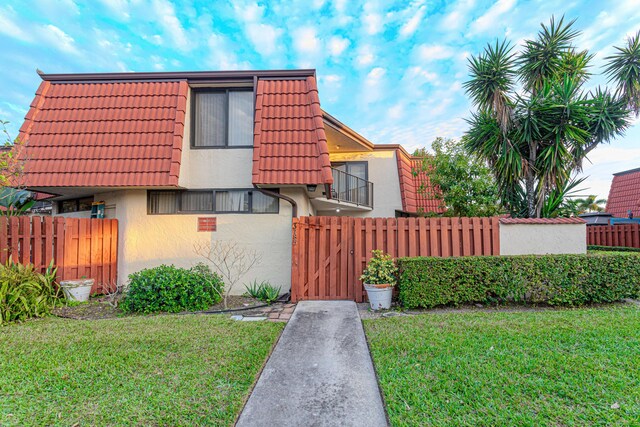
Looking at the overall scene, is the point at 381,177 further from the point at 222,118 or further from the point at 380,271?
the point at 380,271

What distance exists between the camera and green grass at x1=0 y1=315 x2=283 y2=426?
2400 millimetres

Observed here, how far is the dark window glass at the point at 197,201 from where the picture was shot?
7594 millimetres

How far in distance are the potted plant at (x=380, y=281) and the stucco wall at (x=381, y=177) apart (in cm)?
677

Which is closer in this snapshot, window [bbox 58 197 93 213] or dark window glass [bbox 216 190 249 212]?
dark window glass [bbox 216 190 249 212]

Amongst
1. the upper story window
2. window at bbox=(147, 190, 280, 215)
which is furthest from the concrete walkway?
the upper story window

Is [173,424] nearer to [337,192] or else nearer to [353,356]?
[353,356]

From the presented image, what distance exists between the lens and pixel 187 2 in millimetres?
9086

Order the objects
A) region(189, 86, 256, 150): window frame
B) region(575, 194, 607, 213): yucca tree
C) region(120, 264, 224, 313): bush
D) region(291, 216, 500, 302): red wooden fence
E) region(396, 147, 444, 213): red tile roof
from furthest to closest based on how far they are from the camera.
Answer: region(575, 194, 607, 213): yucca tree
region(396, 147, 444, 213): red tile roof
region(189, 86, 256, 150): window frame
region(291, 216, 500, 302): red wooden fence
region(120, 264, 224, 313): bush

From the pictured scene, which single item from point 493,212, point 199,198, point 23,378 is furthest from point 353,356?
point 493,212

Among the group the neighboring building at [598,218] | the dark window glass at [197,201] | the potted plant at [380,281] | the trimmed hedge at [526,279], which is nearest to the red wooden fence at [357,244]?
the potted plant at [380,281]

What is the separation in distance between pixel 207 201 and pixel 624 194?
84.5 feet

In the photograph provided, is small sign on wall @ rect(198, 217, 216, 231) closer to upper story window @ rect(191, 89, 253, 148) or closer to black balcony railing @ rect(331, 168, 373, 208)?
upper story window @ rect(191, 89, 253, 148)

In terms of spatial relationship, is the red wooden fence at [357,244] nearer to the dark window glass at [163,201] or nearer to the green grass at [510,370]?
the green grass at [510,370]

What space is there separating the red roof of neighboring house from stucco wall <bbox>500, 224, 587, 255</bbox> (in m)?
15.8
